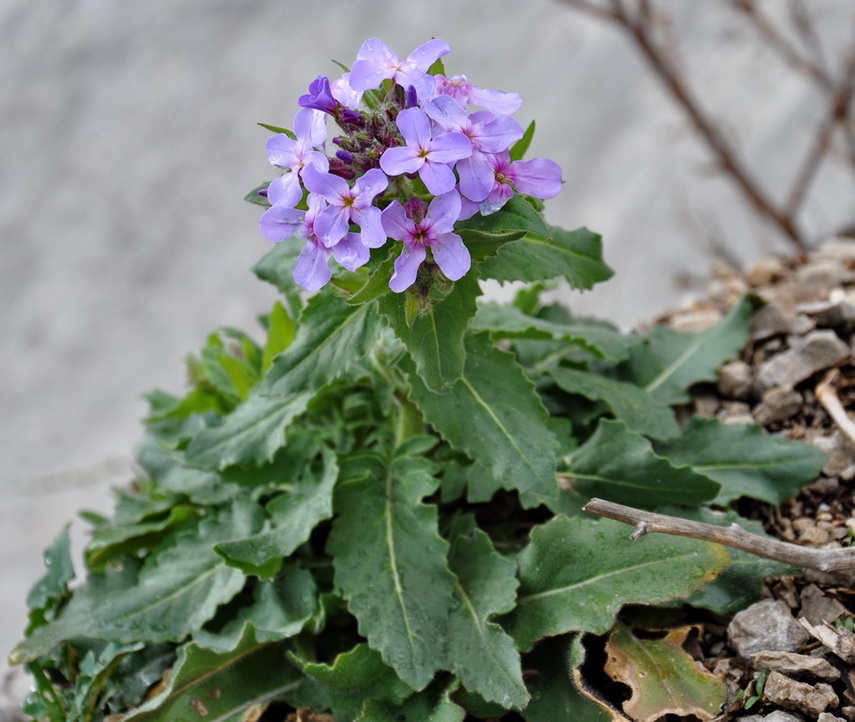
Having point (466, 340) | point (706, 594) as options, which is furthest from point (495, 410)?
point (706, 594)

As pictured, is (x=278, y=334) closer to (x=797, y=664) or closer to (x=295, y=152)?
(x=295, y=152)

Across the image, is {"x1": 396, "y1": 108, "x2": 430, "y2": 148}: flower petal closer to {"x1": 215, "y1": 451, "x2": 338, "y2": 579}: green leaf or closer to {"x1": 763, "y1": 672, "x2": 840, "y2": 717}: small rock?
{"x1": 215, "y1": 451, "x2": 338, "y2": 579}: green leaf

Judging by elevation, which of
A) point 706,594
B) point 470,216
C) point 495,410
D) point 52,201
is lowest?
point 706,594

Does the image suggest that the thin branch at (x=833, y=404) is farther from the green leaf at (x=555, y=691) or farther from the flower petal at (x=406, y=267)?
the flower petal at (x=406, y=267)

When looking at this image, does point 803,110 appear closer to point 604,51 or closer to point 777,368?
point 604,51

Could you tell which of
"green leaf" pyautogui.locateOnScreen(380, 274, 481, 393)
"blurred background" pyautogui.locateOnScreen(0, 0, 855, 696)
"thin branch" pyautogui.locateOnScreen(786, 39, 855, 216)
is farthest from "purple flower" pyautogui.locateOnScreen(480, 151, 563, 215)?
"blurred background" pyautogui.locateOnScreen(0, 0, 855, 696)

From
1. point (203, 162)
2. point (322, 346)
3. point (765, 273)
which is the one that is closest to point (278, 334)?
point (322, 346)
